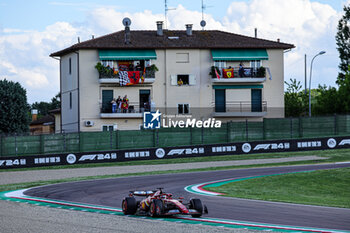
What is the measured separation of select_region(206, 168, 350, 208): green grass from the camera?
21.7 m

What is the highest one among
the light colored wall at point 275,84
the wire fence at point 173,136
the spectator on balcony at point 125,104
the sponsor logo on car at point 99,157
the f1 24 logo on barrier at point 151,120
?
the light colored wall at point 275,84

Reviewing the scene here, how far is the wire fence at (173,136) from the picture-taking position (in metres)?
44.0

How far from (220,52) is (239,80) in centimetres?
317

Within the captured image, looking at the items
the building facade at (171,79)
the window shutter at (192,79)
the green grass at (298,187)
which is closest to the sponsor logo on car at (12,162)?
the building facade at (171,79)

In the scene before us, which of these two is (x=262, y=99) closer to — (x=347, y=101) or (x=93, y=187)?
(x=347, y=101)

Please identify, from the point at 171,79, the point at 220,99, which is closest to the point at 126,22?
the point at 171,79

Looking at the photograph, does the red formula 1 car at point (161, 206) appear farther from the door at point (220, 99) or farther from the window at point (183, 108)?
the door at point (220, 99)

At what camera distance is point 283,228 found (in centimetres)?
1287

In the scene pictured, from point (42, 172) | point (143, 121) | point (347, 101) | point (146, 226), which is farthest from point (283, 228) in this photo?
point (347, 101)

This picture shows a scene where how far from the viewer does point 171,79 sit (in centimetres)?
5653

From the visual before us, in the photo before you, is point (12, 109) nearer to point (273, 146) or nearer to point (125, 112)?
point (125, 112)

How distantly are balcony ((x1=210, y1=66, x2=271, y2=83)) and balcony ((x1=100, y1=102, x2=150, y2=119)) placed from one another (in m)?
7.04

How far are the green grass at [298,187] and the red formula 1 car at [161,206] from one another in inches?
209

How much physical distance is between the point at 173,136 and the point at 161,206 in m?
32.1
